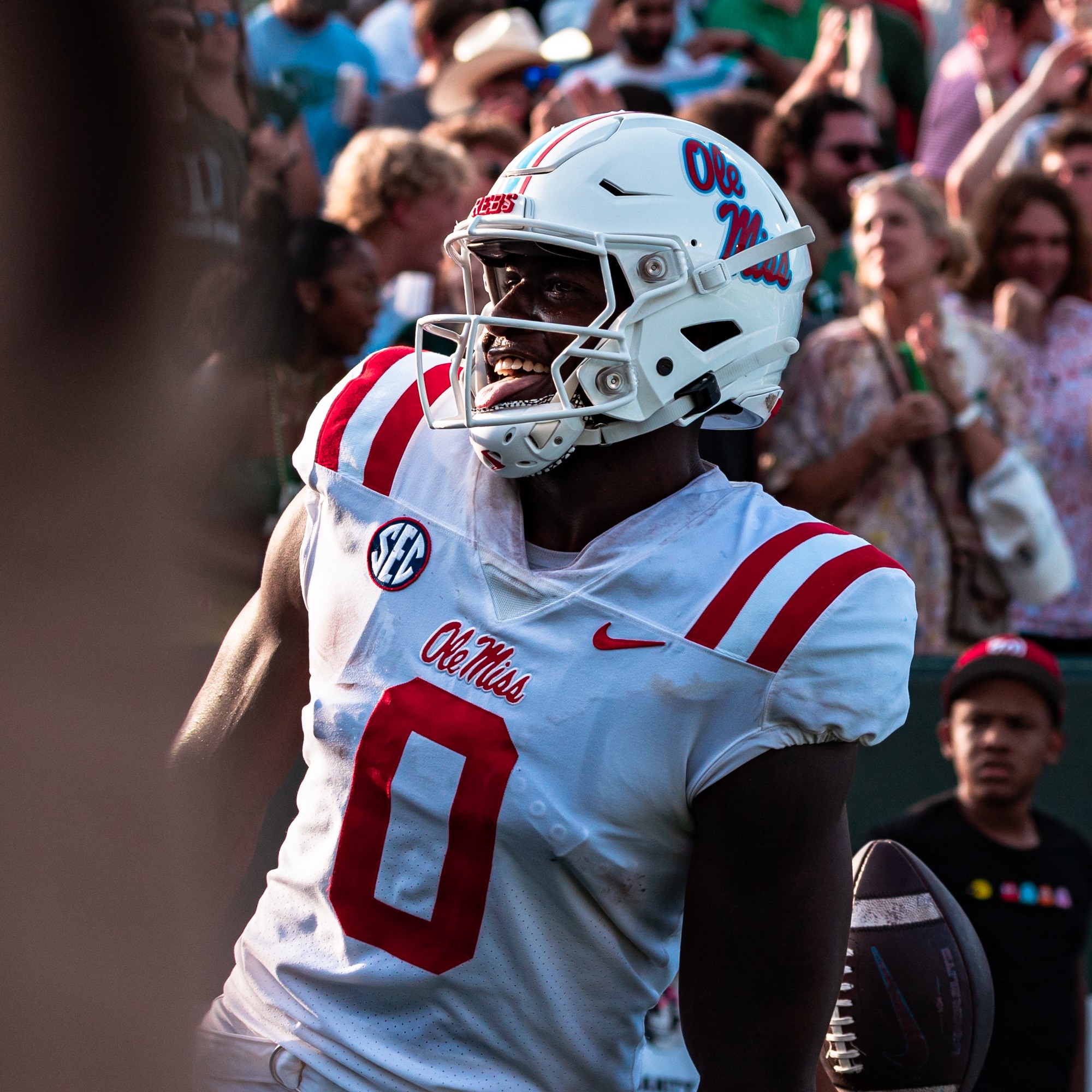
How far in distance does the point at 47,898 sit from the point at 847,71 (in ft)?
20.3

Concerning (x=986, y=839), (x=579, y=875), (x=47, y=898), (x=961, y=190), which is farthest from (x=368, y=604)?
(x=961, y=190)

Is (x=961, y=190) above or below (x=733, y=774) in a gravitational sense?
above

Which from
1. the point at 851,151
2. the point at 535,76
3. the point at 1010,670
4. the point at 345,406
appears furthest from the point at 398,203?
the point at 345,406

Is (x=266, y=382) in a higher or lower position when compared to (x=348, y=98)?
lower

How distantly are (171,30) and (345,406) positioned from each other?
4.07 feet

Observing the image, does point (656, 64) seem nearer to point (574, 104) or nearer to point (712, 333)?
point (574, 104)

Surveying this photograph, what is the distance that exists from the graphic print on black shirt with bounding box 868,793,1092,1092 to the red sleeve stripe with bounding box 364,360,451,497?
204cm

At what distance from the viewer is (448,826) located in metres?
2.07

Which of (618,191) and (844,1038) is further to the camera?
(844,1038)

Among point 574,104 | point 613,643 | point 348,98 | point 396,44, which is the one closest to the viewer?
point 613,643

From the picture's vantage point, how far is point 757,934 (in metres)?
2.02

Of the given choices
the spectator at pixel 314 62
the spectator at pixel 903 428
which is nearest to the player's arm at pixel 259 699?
the spectator at pixel 903 428

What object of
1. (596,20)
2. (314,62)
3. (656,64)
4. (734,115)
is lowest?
(734,115)

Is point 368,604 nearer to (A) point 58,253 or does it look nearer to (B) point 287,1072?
(B) point 287,1072
